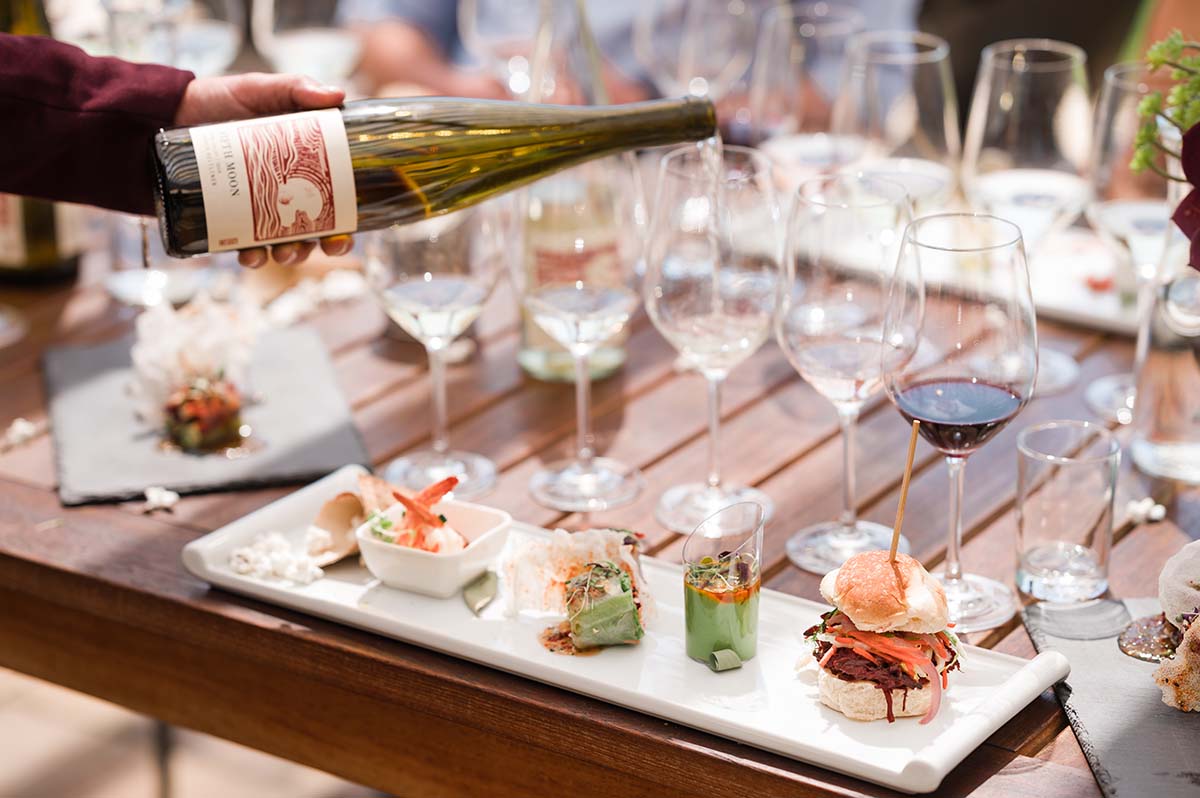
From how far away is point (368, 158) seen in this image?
48.4 inches

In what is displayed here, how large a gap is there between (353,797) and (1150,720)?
4.66ft

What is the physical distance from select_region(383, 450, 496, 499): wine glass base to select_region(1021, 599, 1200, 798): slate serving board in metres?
0.51

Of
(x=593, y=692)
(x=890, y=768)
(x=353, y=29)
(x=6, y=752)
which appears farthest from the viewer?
(x=353, y=29)

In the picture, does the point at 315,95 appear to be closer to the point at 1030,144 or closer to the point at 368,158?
the point at 368,158

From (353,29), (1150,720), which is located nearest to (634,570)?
(1150,720)

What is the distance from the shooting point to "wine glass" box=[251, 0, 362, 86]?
A: 7.18 feet

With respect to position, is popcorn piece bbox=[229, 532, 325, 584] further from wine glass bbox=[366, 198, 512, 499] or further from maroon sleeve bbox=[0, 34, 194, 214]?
maroon sleeve bbox=[0, 34, 194, 214]

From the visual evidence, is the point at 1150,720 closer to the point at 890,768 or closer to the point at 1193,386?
the point at 890,768

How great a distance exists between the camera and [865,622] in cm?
92

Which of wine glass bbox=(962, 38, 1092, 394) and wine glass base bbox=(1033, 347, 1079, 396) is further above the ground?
wine glass bbox=(962, 38, 1092, 394)

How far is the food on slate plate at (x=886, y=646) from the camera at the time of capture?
0.91 meters

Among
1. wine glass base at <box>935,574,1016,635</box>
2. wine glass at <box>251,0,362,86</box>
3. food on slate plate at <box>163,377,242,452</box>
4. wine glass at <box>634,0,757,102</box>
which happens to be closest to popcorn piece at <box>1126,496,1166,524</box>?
wine glass base at <box>935,574,1016,635</box>

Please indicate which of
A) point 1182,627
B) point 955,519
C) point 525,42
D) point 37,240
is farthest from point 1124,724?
point 525,42

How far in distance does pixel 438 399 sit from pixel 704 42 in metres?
0.92
